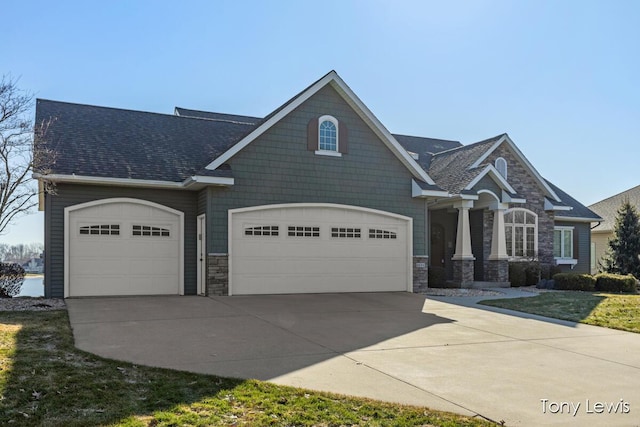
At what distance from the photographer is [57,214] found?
1442cm

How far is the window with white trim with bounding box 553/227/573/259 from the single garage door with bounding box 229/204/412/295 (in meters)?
11.0

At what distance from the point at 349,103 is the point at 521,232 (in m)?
10.2

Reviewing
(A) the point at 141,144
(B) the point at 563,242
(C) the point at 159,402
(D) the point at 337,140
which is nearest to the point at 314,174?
(D) the point at 337,140

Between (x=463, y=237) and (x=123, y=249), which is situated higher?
(x=463, y=237)

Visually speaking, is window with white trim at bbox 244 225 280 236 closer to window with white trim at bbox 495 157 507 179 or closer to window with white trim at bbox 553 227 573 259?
window with white trim at bbox 495 157 507 179

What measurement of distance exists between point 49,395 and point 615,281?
1898cm

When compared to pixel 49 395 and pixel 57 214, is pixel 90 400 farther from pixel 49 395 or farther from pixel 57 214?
pixel 57 214

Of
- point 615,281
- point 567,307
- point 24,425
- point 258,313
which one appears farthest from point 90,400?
point 615,281

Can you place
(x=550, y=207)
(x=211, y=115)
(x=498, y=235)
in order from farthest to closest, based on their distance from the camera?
(x=211, y=115), (x=550, y=207), (x=498, y=235)

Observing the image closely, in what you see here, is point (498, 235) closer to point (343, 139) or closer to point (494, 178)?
point (494, 178)

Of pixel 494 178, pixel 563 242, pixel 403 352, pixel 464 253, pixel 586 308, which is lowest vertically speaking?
pixel 586 308

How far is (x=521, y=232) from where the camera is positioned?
2267 cm

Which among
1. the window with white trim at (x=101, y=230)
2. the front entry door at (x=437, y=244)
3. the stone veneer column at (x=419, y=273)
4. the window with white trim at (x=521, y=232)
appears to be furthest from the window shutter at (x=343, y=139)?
the window with white trim at (x=521, y=232)

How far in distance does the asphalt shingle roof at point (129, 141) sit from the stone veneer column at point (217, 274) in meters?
2.54
